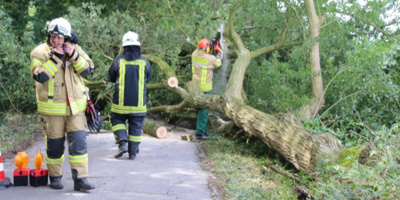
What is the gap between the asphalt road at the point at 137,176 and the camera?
4758 mm

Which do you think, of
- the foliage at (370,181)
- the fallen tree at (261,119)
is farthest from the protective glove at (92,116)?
the fallen tree at (261,119)

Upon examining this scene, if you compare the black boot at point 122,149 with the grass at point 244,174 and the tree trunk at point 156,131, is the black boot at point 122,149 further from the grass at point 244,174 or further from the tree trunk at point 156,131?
the tree trunk at point 156,131

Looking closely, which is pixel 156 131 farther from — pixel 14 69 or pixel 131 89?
pixel 14 69

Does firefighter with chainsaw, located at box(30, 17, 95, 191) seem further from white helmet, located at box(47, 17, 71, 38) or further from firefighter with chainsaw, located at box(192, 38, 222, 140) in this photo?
firefighter with chainsaw, located at box(192, 38, 222, 140)

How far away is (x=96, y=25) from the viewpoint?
34.3 feet

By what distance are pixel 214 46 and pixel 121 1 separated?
3.67 meters

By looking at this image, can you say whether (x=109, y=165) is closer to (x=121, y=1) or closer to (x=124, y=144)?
(x=124, y=144)

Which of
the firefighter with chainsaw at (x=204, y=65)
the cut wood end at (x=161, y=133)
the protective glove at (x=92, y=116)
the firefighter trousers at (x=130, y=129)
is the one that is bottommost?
the cut wood end at (x=161, y=133)

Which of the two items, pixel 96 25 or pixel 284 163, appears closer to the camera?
pixel 284 163

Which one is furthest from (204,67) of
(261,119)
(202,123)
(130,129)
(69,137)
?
(69,137)

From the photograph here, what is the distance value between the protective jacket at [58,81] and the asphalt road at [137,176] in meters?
0.91

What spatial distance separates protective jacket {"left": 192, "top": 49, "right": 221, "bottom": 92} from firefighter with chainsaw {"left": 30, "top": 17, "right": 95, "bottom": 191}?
16.8 feet

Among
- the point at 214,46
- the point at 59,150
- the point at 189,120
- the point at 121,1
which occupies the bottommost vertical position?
the point at 189,120

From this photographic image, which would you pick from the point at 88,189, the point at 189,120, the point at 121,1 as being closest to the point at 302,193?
the point at 88,189
